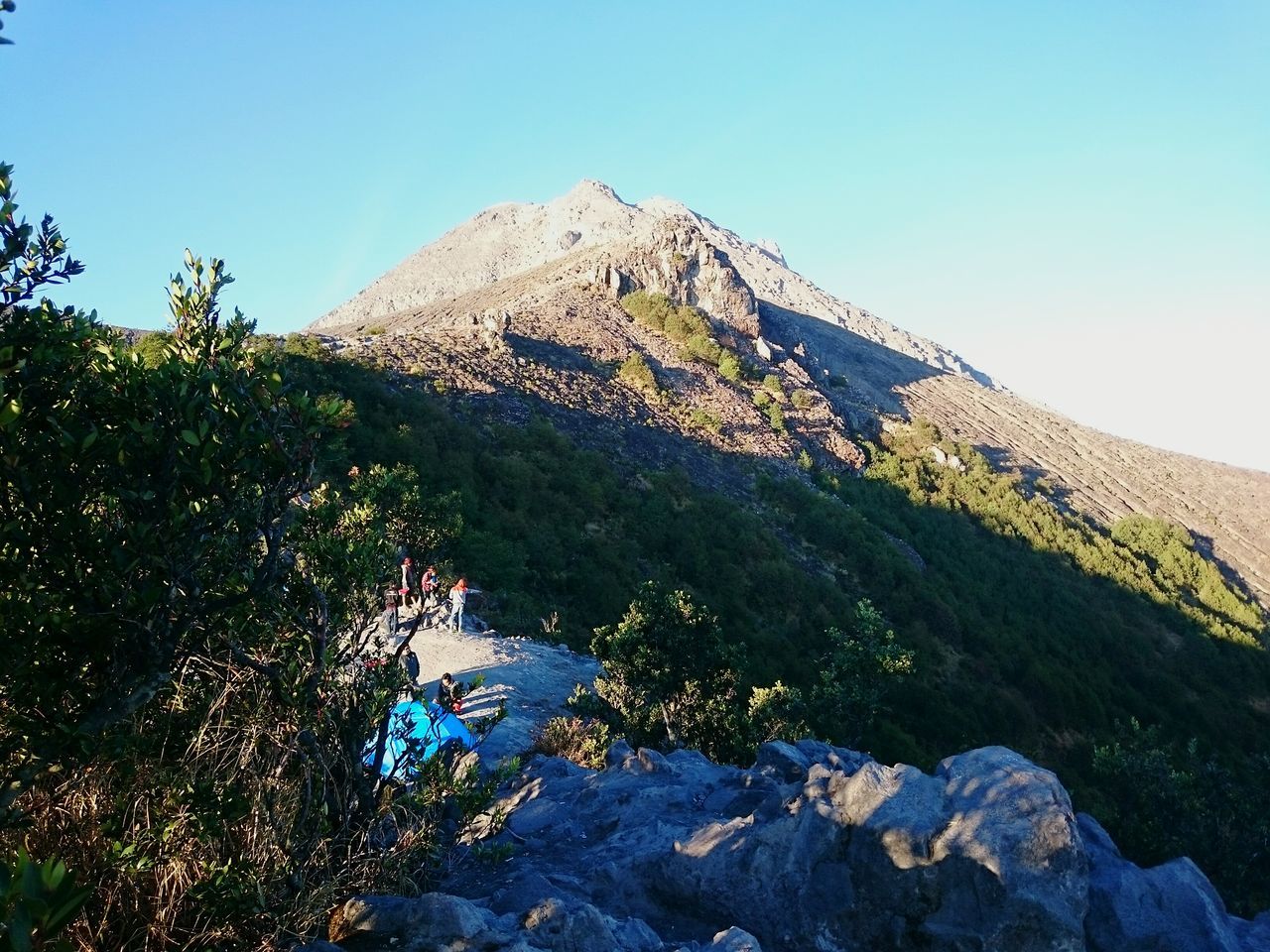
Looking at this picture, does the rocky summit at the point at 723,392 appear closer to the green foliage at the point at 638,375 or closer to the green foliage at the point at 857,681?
the green foliage at the point at 638,375

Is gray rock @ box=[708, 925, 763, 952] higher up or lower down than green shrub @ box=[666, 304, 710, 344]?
lower down

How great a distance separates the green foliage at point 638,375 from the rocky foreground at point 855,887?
29.3m

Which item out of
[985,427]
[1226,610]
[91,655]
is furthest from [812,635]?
[985,427]

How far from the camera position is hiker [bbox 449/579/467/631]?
1559 centimetres

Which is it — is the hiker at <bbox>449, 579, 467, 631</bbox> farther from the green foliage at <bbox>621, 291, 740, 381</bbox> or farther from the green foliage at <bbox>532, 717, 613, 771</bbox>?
the green foliage at <bbox>621, 291, 740, 381</bbox>

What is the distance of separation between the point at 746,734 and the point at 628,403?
22.9m

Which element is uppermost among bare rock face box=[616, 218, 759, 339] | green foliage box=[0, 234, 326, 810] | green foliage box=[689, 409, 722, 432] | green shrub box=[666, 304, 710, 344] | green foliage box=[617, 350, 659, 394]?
bare rock face box=[616, 218, 759, 339]

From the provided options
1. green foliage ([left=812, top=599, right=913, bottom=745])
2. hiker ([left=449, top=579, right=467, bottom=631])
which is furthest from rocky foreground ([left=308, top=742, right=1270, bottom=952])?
hiker ([left=449, top=579, right=467, bottom=631])

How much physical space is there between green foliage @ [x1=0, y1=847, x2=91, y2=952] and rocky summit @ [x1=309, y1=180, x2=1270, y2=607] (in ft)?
89.3

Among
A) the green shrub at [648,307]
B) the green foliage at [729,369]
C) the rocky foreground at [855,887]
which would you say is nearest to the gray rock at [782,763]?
the rocky foreground at [855,887]

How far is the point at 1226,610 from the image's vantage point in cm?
3194

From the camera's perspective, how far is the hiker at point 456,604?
1559cm

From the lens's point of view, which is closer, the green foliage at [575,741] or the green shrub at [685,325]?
the green foliage at [575,741]

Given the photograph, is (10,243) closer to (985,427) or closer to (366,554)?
(366,554)
